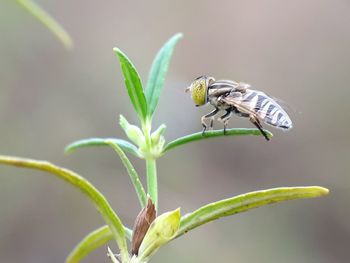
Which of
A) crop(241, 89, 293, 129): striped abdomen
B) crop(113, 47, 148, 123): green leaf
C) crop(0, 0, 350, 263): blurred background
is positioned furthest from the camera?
crop(0, 0, 350, 263): blurred background

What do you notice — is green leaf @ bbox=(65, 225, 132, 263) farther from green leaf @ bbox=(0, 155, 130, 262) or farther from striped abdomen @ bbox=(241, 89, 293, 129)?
striped abdomen @ bbox=(241, 89, 293, 129)

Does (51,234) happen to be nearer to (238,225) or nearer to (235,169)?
(238,225)

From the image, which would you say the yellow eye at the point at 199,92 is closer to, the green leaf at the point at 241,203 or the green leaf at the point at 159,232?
the green leaf at the point at 241,203

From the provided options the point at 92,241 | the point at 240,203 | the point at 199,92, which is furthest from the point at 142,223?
the point at 199,92

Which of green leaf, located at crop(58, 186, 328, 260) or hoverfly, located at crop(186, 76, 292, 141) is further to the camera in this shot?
hoverfly, located at crop(186, 76, 292, 141)

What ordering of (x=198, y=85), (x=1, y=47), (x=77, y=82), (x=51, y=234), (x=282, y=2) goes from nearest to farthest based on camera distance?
(x=198, y=85) → (x=1, y=47) → (x=51, y=234) → (x=77, y=82) → (x=282, y=2)

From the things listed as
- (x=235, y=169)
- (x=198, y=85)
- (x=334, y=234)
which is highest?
(x=198, y=85)

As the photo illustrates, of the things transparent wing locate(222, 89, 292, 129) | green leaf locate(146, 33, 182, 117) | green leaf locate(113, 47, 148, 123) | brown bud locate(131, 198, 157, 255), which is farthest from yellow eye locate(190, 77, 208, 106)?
brown bud locate(131, 198, 157, 255)

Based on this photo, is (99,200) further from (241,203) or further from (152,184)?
(241,203)

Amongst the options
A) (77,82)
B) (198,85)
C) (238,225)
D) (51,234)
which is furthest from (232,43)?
(198,85)
